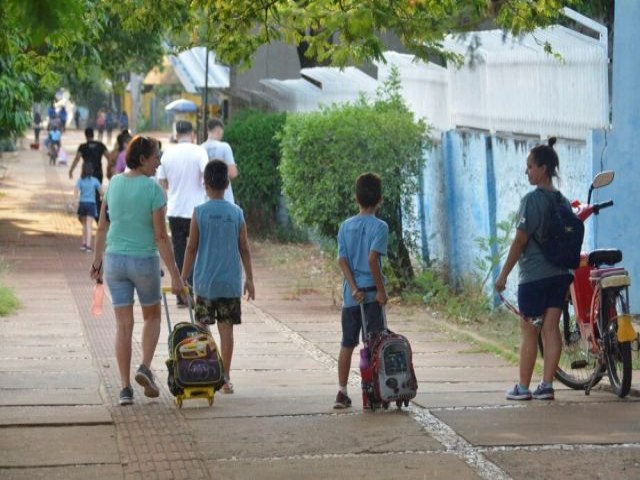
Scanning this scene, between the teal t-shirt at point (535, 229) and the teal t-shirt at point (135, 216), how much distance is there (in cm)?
234

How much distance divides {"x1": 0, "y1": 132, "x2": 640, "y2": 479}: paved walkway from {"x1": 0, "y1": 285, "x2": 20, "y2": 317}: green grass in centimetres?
75

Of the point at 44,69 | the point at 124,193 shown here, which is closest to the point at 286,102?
the point at 44,69

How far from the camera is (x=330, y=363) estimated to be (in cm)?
1160

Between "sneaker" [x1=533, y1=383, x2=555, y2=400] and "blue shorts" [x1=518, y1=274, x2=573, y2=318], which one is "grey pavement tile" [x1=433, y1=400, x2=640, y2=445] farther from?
"blue shorts" [x1=518, y1=274, x2=573, y2=318]

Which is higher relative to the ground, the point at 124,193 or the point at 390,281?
the point at 124,193

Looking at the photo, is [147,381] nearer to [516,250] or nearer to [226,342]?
[226,342]

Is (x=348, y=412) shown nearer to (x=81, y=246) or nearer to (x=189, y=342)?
(x=189, y=342)

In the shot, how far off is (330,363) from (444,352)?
1107 millimetres

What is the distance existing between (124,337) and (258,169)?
13578 millimetres

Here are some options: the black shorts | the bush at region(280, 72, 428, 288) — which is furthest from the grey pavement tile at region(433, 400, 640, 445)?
the bush at region(280, 72, 428, 288)

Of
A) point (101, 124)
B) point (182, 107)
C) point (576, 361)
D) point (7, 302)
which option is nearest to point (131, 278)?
point (576, 361)

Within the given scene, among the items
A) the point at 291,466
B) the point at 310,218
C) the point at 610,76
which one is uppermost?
the point at 610,76

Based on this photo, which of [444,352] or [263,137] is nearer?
[444,352]

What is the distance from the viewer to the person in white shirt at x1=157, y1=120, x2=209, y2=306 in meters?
14.1
